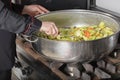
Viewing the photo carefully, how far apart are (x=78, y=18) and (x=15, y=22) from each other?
380 mm

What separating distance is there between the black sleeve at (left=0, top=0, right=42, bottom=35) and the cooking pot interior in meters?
0.21

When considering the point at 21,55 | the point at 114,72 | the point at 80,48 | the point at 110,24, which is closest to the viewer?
the point at 80,48

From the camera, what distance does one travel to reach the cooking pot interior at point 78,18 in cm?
99

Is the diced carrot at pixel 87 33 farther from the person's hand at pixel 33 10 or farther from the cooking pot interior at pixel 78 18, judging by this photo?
the person's hand at pixel 33 10

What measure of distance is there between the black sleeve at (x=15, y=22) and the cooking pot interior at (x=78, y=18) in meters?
0.21

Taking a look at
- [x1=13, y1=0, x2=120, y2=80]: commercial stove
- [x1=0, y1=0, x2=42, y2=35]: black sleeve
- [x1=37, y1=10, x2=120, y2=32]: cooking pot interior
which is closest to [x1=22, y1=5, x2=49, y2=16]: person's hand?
[x1=37, y1=10, x2=120, y2=32]: cooking pot interior

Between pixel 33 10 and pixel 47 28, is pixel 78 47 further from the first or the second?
pixel 33 10

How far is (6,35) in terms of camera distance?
0.97 meters

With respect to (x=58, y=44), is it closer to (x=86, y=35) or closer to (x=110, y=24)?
(x=86, y=35)

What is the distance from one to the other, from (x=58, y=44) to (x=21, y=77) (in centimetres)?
44

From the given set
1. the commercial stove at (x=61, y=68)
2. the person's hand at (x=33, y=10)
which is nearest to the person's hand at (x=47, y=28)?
the commercial stove at (x=61, y=68)

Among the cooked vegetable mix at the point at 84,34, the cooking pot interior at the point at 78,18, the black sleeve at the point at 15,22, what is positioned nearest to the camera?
the black sleeve at the point at 15,22

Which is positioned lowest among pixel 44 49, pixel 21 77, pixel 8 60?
pixel 21 77

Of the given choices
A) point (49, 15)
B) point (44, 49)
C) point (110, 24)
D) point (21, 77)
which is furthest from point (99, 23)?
point (21, 77)
